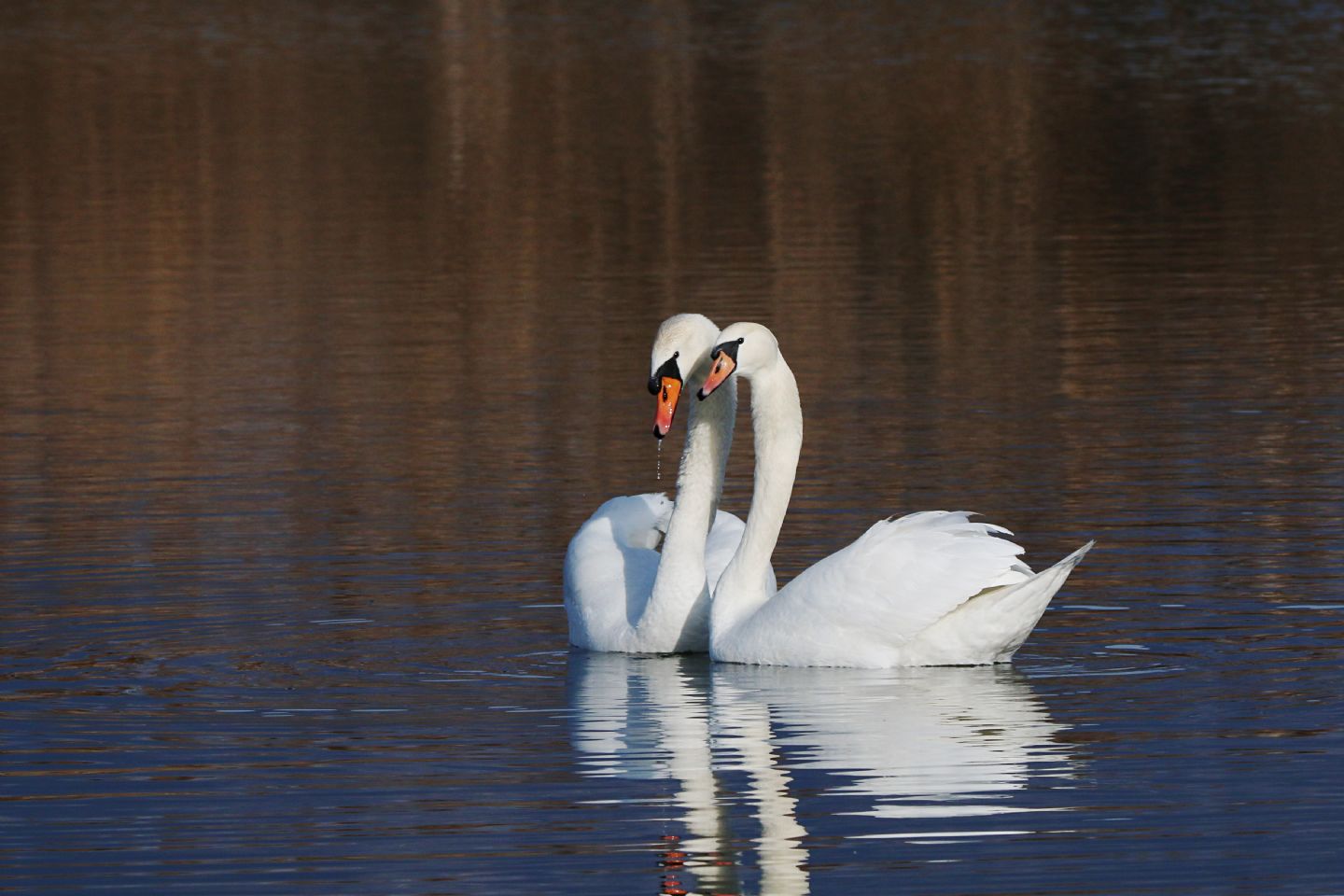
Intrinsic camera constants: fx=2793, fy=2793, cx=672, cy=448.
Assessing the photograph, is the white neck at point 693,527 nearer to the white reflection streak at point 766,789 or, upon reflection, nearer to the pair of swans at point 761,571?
the pair of swans at point 761,571

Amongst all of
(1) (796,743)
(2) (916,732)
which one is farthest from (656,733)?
(2) (916,732)

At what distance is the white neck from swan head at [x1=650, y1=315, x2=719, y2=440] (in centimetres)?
16

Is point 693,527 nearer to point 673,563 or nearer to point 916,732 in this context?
point 673,563

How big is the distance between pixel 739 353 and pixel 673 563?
1026 mm

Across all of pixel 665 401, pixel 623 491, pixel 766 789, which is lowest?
pixel 766 789

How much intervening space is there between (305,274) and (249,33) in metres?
47.6

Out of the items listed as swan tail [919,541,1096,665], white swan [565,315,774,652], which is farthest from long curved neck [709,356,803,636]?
swan tail [919,541,1096,665]

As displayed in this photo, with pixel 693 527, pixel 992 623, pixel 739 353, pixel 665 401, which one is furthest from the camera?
pixel 693 527

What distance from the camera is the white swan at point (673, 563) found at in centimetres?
1234

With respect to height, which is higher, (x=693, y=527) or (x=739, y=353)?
(x=739, y=353)

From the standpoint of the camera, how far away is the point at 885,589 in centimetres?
1143

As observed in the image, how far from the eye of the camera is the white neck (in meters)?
12.5

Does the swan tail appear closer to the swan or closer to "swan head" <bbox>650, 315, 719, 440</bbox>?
the swan

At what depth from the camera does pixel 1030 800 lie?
30.8ft
